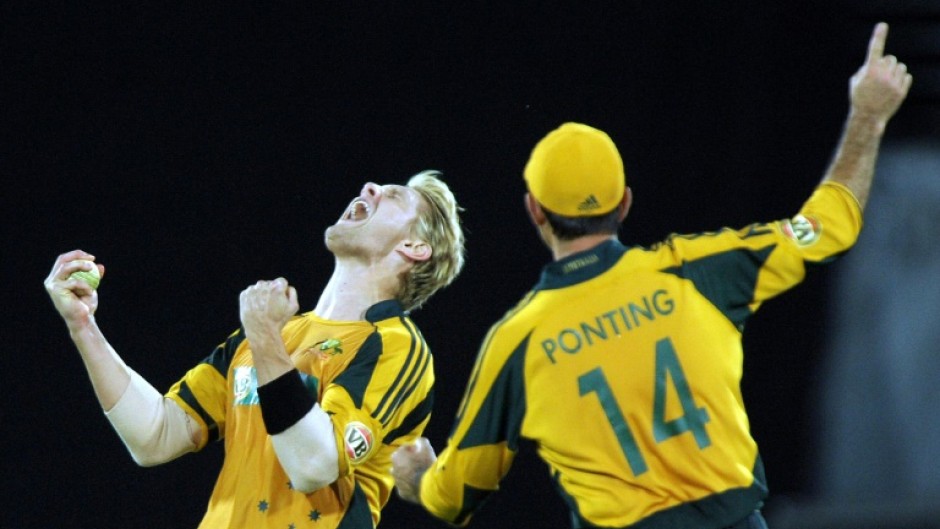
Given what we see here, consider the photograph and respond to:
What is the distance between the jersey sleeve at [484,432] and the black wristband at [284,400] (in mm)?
324

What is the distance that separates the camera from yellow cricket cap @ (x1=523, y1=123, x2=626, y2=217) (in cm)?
223

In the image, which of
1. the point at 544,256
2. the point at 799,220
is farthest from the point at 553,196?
the point at 544,256

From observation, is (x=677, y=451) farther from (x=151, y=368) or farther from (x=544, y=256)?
(x=151, y=368)

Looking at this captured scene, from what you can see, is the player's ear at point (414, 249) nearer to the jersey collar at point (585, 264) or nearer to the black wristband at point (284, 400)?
the black wristband at point (284, 400)

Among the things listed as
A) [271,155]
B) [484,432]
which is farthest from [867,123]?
[271,155]

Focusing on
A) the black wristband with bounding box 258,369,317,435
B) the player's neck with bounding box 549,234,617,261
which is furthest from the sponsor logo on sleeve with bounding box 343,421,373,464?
the player's neck with bounding box 549,234,617,261

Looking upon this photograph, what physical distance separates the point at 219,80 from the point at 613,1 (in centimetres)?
135

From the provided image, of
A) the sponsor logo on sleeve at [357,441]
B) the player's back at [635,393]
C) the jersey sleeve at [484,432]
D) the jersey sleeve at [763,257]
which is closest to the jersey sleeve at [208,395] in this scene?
the sponsor logo on sleeve at [357,441]

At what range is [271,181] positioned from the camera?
14.4 ft

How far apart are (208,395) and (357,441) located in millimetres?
525

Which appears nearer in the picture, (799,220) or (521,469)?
(799,220)

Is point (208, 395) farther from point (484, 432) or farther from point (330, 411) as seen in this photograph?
point (484, 432)

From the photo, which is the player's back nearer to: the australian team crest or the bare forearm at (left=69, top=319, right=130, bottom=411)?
the australian team crest

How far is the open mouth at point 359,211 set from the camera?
3194 mm
